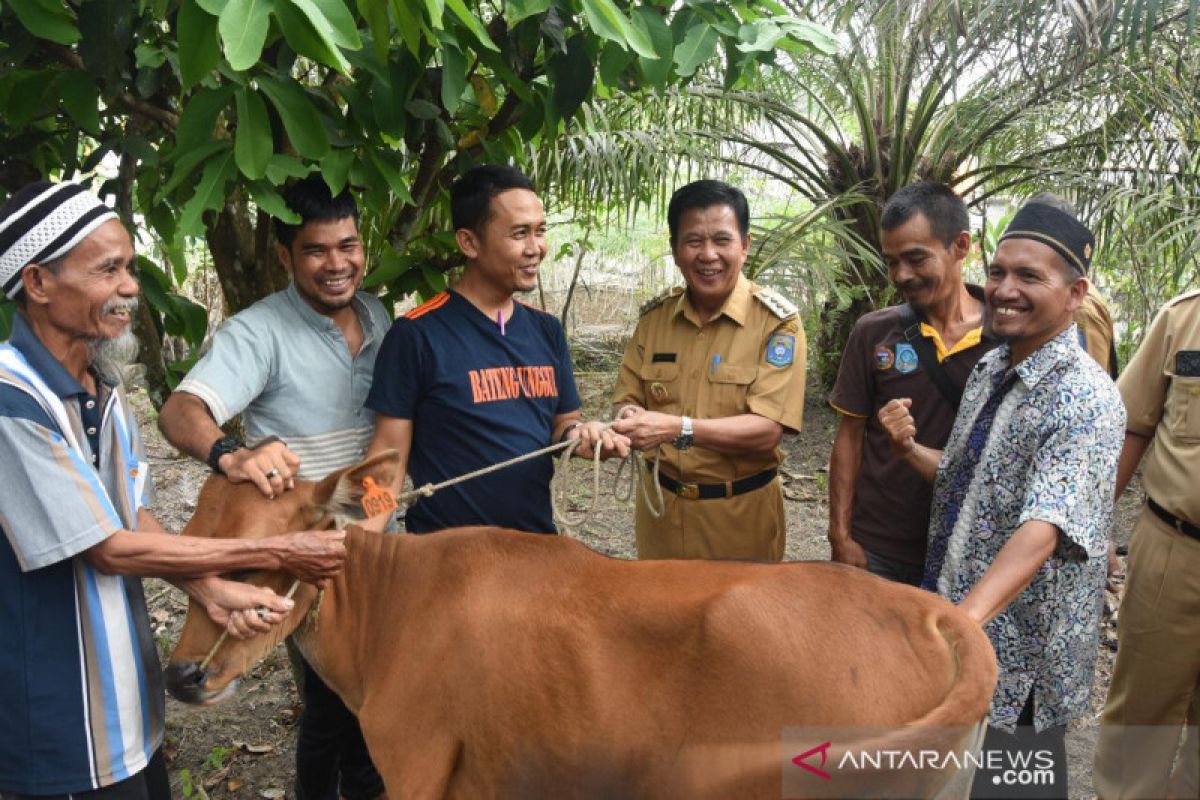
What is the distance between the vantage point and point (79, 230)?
2.60 meters

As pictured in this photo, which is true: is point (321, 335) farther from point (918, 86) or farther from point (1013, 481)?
point (918, 86)

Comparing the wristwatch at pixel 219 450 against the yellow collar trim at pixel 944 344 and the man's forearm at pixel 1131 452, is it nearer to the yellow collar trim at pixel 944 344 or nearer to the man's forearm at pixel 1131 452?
the yellow collar trim at pixel 944 344

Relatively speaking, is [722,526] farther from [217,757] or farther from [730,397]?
[217,757]

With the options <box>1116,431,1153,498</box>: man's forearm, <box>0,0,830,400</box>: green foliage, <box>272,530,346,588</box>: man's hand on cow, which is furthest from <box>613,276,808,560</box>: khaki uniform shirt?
<box>272,530,346,588</box>: man's hand on cow

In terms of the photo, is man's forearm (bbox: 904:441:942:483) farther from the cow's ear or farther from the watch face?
the watch face

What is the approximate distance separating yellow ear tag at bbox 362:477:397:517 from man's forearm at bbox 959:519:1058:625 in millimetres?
1625

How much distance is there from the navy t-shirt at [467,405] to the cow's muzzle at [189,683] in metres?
0.94

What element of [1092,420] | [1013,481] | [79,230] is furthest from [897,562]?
[79,230]

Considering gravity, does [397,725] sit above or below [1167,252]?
below

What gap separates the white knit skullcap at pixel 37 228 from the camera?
8.32 ft

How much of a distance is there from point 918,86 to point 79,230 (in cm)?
750

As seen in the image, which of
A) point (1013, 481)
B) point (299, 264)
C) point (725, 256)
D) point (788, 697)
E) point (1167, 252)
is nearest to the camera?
point (788, 697)

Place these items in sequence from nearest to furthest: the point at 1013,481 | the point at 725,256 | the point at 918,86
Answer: the point at 1013,481 < the point at 725,256 < the point at 918,86

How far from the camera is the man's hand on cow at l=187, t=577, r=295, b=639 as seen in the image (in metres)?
2.70
